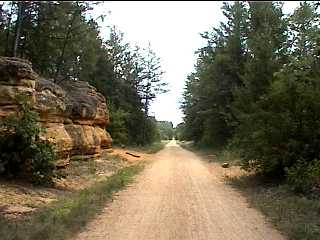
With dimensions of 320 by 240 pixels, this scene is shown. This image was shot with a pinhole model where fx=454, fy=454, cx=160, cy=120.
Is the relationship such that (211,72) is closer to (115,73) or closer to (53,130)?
(115,73)

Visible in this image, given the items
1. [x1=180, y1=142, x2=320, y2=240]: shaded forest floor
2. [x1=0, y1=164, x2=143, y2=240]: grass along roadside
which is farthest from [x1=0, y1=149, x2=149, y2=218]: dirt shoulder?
[x1=180, y1=142, x2=320, y2=240]: shaded forest floor

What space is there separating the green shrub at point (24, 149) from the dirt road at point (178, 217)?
8.93 ft

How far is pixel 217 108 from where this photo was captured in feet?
137

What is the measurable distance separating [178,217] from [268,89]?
9674mm

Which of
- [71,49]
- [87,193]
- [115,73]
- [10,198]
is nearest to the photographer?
[10,198]

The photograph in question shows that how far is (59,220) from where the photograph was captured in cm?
928

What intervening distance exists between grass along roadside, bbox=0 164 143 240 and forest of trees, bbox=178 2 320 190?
20.1 ft

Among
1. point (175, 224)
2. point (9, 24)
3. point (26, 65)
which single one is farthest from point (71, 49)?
point (175, 224)

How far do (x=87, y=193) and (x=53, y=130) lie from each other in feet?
19.2

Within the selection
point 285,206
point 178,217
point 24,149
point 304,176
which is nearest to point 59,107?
point 24,149

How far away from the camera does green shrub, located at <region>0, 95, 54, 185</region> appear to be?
46.5 ft

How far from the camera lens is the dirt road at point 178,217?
8.85 m

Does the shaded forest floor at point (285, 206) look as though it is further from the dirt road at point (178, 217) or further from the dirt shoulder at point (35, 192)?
the dirt shoulder at point (35, 192)

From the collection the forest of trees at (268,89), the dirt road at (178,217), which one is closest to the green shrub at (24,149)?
the dirt road at (178,217)
